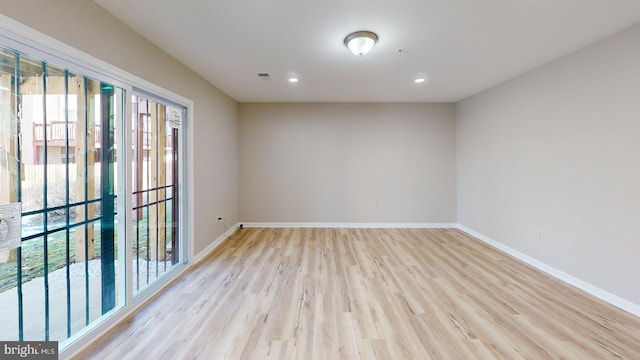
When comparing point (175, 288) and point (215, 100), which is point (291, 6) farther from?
point (175, 288)

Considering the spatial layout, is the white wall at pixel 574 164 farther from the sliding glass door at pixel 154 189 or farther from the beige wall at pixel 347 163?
the sliding glass door at pixel 154 189

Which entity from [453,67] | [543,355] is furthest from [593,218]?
[453,67]

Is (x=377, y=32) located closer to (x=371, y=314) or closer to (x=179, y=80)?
(x=179, y=80)

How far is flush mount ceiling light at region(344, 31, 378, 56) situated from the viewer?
2.39 m

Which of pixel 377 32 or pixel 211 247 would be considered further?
pixel 211 247

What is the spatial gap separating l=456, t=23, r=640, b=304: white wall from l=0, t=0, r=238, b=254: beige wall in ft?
14.2

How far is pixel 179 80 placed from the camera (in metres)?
3.09

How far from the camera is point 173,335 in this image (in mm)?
1997

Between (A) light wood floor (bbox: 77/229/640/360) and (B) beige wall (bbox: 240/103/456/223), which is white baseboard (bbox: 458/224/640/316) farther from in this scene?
(B) beige wall (bbox: 240/103/456/223)

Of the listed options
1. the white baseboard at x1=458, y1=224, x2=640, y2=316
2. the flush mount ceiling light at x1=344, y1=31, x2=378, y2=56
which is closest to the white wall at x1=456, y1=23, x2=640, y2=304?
the white baseboard at x1=458, y1=224, x2=640, y2=316

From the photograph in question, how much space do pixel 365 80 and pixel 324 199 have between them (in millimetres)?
2416

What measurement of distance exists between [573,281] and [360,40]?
10.9 feet

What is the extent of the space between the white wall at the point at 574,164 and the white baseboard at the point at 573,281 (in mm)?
50

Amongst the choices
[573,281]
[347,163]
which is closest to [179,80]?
[347,163]
